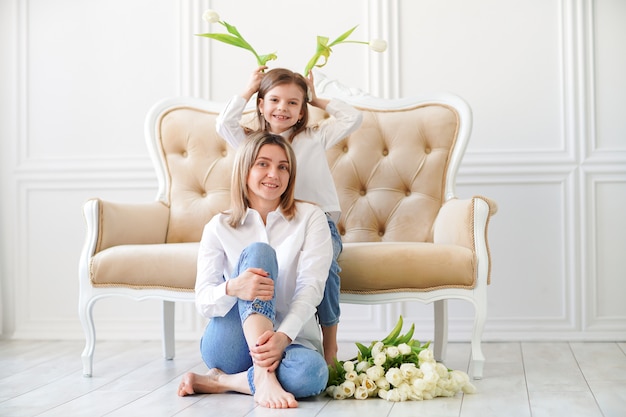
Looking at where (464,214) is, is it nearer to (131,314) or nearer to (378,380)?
(378,380)

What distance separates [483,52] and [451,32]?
154 mm

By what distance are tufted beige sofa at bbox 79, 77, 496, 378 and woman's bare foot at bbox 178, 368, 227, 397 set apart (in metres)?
0.34

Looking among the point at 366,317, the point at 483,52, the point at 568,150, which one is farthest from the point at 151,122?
the point at 568,150

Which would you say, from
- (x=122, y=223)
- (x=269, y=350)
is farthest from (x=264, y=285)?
(x=122, y=223)

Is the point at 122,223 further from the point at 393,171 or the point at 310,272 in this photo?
the point at 393,171

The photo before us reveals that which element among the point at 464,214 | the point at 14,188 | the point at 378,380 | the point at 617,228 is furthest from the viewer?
the point at 14,188

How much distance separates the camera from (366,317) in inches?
125

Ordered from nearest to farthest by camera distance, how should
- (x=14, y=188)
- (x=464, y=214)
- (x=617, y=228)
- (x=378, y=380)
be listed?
(x=378, y=380), (x=464, y=214), (x=617, y=228), (x=14, y=188)

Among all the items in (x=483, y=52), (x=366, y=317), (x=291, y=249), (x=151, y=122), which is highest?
(x=483, y=52)

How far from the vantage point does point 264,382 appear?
1.85 metres

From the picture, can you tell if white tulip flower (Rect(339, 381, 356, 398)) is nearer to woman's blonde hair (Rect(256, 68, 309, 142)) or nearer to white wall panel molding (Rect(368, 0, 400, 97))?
woman's blonde hair (Rect(256, 68, 309, 142))

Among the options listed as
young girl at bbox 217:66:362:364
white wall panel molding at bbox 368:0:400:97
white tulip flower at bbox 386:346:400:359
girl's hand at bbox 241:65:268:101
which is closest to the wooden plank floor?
white tulip flower at bbox 386:346:400:359

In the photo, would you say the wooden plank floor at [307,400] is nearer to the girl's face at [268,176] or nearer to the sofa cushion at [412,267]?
the sofa cushion at [412,267]

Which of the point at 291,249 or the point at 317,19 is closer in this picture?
the point at 291,249
